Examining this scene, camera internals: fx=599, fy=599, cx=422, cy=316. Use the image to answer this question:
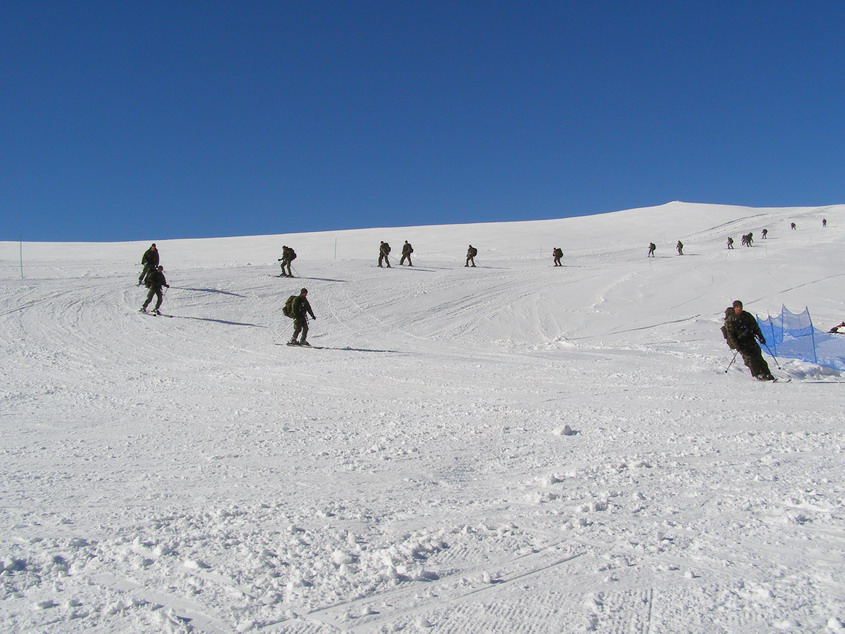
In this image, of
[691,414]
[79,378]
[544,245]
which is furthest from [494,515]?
[544,245]

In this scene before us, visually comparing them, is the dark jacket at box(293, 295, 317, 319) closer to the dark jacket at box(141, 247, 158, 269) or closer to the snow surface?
the snow surface

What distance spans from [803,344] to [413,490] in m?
12.3

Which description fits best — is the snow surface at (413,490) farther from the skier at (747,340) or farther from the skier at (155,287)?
the skier at (155,287)

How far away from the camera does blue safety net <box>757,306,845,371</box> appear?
12922 mm

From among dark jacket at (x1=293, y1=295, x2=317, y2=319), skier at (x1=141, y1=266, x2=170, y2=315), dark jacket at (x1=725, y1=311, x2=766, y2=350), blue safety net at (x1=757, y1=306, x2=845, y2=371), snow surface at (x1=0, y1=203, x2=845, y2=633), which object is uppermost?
skier at (x1=141, y1=266, x2=170, y2=315)

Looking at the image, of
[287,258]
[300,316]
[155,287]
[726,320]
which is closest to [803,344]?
[726,320]

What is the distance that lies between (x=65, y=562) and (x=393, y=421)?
407cm

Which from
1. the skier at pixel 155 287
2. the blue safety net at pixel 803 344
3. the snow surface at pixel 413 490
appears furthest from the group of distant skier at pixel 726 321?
the blue safety net at pixel 803 344

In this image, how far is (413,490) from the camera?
4.60m

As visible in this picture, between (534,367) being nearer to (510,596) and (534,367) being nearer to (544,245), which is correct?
(510,596)

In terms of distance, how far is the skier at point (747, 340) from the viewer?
422 inches

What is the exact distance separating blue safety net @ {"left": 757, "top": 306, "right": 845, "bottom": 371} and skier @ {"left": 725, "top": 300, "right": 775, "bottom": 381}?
172 centimetres

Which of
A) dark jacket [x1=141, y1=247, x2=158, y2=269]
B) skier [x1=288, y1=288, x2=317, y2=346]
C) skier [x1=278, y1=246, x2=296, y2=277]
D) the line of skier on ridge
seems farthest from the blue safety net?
skier [x1=278, y1=246, x2=296, y2=277]

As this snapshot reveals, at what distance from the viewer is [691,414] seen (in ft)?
24.1
